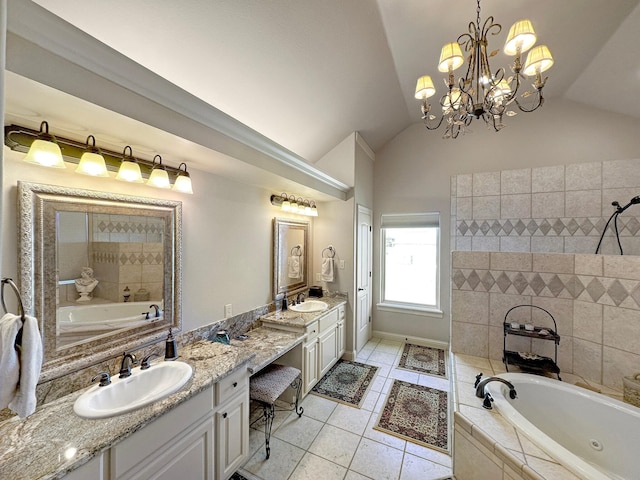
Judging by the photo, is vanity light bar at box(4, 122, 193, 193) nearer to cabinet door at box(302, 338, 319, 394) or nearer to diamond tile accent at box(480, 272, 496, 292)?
cabinet door at box(302, 338, 319, 394)

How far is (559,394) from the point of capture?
6.35ft

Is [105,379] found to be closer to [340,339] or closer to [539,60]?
[340,339]

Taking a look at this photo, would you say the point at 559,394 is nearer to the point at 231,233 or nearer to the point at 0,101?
the point at 231,233

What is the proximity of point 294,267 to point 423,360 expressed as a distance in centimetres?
216

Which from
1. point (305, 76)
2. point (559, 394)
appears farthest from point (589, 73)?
point (559, 394)

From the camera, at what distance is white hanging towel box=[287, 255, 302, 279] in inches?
131

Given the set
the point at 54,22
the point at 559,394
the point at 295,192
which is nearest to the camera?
the point at 54,22

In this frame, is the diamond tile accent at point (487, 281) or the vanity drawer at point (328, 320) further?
the vanity drawer at point (328, 320)

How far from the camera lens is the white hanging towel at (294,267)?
10.9 ft

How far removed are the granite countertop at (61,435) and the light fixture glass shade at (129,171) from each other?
3.93 ft

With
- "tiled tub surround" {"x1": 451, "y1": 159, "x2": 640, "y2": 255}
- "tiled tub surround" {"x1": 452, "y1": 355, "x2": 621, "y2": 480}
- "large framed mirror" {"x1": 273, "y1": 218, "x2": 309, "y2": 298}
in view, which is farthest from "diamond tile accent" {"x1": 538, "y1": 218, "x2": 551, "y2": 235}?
"large framed mirror" {"x1": 273, "y1": 218, "x2": 309, "y2": 298}

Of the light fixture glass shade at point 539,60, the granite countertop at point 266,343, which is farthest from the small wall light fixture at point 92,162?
the light fixture glass shade at point 539,60

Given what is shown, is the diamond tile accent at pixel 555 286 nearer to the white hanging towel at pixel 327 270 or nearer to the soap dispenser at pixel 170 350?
the white hanging towel at pixel 327 270

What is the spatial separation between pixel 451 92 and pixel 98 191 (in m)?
2.32
